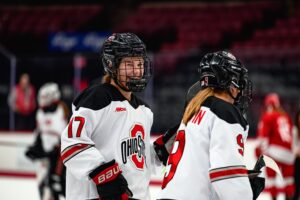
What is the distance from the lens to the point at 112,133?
2.92 metres

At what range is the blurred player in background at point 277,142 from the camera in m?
6.95

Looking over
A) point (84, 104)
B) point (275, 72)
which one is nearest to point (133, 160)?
point (84, 104)

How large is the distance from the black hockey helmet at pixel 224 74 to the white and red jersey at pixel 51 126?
12.2ft

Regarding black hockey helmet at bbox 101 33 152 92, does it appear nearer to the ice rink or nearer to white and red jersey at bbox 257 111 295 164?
white and red jersey at bbox 257 111 295 164

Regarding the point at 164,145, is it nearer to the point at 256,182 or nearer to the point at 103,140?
the point at 103,140

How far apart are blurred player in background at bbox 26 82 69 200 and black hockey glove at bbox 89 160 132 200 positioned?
332cm

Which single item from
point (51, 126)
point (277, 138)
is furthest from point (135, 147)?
point (277, 138)

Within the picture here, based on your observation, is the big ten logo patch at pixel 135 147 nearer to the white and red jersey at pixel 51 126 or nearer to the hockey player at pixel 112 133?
the hockey player at pixel 112 133

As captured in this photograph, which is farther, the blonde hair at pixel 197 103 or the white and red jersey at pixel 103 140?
the white and red jersey at pixel 103 140

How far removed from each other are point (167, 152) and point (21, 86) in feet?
22.1

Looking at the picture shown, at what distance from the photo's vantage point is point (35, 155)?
609cm

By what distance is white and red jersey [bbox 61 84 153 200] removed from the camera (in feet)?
9.15

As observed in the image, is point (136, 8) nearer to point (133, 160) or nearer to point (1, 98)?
point (1, 98)

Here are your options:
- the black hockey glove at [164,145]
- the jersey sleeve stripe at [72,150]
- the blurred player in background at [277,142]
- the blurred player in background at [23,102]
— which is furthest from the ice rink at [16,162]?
the jersey sleeve stripe at [72,150]
